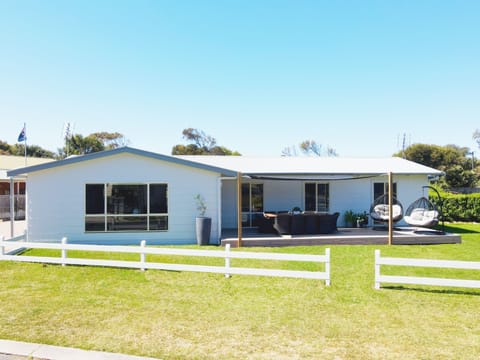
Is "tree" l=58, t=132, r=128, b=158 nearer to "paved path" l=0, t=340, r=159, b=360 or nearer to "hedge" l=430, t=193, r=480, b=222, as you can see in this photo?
"hedge" l=430, t=193, r=480, b=222

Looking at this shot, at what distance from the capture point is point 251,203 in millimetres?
15820

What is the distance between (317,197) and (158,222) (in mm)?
7756

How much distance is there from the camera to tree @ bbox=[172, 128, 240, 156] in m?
53.2

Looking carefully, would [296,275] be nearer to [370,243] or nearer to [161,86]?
[370,243]

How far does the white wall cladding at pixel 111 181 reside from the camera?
1165 centimetres

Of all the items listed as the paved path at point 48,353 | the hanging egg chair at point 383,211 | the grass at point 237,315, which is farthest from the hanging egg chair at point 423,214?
the paved path at point 48,353

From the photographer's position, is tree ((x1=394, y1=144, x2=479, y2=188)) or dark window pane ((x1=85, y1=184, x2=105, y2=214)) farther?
tree ((x1=394, y1=144, x2=479, y2=188))

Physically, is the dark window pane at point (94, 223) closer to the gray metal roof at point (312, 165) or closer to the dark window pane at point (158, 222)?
A: the dark window pane at point (158, 222)

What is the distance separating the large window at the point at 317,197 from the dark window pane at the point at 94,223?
351 inches

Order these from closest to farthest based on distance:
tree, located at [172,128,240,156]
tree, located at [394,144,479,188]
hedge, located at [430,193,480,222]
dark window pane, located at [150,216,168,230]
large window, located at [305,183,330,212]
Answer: dark window pane, located at [150,216,168,230], large window, located at [305,183,330,212], hedge, located at [430,193,480,222], tree, located at [394,144,479,188], tree, located at [172,128,240,156]

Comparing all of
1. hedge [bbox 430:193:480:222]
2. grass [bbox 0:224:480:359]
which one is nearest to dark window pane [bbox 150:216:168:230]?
grass [bbox 0:224:480:359]

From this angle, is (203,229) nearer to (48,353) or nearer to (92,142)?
(48,353)

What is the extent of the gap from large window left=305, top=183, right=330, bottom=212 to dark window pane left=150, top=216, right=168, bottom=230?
709 centimetres

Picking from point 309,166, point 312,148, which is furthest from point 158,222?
point 312,148
